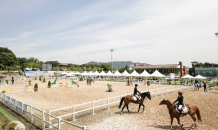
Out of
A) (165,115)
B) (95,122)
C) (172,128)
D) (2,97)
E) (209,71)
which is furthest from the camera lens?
(209,71)

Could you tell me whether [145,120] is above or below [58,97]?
above

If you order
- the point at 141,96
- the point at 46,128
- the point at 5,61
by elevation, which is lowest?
the point at 46,128

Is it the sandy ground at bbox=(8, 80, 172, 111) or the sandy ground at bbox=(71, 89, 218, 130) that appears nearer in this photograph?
the sandy ground at bbox=(71, 89, 218, 130)

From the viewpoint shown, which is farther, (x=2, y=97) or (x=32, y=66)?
(x=32, y=66)

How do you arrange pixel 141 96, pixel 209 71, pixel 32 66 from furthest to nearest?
pixel 32 66
pixel 209 71
pixel 141 96

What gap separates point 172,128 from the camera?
26.2ft

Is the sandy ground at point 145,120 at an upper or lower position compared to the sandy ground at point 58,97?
upper

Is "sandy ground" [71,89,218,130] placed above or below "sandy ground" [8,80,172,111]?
above

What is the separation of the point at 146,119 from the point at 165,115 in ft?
5.51

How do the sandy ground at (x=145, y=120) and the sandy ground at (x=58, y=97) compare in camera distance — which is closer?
the sandy ground at (x=145, y=120)

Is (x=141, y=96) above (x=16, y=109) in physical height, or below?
above

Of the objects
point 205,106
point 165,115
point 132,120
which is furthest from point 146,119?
point 205,106

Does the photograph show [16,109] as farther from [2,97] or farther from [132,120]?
[132,120]

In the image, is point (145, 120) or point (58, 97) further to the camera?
point (58, 97)
